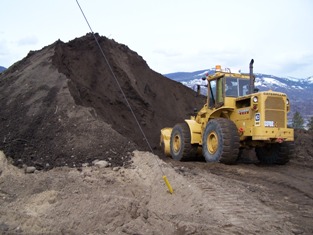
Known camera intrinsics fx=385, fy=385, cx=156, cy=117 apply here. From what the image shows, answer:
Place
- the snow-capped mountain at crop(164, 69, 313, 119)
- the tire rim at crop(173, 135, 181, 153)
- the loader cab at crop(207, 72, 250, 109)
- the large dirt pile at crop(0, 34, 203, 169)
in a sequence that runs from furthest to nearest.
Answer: the snow-capped mountain at crop(164, 69, 313, 119)
the tire rim at crop(173, 135, 181, 153)
the loader cab at crop(207, 72, 250, 109)
the large dirt pile at crop(0, 34, 203, 169)

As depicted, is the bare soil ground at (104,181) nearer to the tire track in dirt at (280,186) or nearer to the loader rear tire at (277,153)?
the tire track in dirt at (280,186)

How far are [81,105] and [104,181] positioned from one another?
15.5 ft

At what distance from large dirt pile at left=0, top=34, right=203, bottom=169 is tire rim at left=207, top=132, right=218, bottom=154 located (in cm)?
216

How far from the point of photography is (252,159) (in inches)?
508

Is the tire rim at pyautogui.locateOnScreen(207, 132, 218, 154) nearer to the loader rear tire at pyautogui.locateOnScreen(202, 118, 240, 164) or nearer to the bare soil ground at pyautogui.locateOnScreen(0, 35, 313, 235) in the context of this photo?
the loader rear tire at pyautogui.locateOnScreen(202, 118, 240, 164)

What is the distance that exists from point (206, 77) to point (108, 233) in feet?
25.3

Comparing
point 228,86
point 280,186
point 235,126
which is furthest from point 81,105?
point 280,186

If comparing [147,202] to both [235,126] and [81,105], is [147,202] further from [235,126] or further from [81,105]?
[81,105]

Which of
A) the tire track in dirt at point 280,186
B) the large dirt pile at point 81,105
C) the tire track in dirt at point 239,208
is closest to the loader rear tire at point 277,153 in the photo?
the tire track in dirt at point 280,186

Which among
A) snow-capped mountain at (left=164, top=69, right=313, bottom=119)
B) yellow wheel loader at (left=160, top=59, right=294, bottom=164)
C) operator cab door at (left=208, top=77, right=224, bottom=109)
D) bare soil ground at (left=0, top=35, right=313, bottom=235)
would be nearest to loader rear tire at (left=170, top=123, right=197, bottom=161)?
yellow wheel loader at (left=160, top=59, right=294, bottom=164)

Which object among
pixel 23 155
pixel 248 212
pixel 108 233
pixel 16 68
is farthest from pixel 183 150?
pixel 16 68

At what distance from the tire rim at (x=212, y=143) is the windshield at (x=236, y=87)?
1366 millimetres

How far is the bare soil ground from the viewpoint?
538cm

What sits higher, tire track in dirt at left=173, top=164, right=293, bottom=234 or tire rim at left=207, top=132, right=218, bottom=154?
tire rim at left=207, top=132, right=218, bottom=154
